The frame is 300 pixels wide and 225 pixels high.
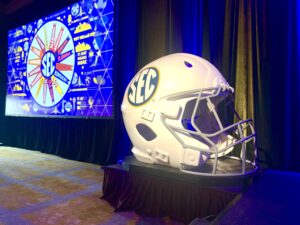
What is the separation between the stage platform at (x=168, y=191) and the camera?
1141 mm

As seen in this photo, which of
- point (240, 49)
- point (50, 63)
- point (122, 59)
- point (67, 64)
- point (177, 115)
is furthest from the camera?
point (50, 63)

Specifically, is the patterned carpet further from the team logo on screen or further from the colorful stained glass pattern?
the team logo on screen

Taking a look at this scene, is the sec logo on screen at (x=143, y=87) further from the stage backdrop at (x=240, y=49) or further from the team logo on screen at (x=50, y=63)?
the team logo on screen at (x=50, y=63)

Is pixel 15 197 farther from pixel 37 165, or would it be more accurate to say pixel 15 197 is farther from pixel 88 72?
pixel 88 72

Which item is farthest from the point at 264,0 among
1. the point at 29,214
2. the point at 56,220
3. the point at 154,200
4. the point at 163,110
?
the point at 29,214

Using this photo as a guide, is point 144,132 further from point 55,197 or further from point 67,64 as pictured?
point 67,64

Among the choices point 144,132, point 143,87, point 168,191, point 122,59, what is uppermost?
point 122,59

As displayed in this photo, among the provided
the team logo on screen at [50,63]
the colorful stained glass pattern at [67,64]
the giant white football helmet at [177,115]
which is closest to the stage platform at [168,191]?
the giant white football helmet at [177,115]

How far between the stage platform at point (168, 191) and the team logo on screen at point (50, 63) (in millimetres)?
1942

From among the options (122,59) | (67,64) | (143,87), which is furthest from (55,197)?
(67,64)

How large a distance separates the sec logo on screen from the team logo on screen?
2010 millimetres

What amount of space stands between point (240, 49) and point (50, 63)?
261 cm

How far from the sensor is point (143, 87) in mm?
1308

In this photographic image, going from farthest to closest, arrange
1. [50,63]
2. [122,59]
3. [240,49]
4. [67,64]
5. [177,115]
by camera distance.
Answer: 1. [50,63]
2. [67,64]
3. [122,59]
4. [240,49]
5. [177,115]
